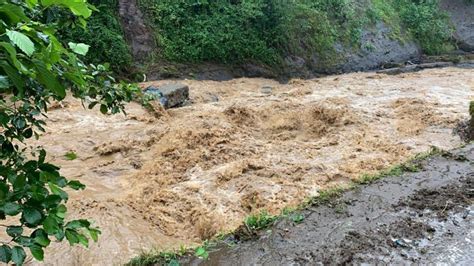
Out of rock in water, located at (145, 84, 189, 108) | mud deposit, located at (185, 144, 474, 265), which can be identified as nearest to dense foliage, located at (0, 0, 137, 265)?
mud deposit, located at (185, 144, 474, 265)

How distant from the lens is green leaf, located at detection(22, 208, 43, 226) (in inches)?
41.5

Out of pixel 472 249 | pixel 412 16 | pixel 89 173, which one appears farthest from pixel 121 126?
pixel 412 16

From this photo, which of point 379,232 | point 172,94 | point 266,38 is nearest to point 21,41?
point 379,232

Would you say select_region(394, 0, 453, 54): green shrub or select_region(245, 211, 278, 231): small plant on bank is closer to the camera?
select_region(245, 211, 278, 231): small plant on bank

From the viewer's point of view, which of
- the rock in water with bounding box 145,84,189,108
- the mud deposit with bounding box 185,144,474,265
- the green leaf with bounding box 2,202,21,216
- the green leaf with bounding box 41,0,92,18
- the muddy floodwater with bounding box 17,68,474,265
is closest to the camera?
the green leaf with bounding box 41,0,92,18

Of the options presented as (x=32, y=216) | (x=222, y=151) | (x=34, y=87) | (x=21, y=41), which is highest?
(x=21, y=41)

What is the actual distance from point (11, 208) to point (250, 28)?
580 inches

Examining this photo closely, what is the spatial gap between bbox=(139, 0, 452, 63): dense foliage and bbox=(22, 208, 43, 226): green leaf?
43.3 ft

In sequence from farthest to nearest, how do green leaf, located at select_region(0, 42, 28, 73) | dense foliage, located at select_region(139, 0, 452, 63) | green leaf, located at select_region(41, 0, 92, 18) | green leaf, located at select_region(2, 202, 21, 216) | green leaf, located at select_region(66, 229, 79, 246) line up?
dense foliage, located at select_region(139, 0, 452, 63)
green leaf, located at select_region(66, 229, 79, 246)
green leaf, located at select_region(2, 202, 21, 216)
green leaf, located at select_region(41, 0, 92, 18)
green leaf, located at select_region(0, 42, 28, 73)

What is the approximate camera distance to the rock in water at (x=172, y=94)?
10477 millimetres

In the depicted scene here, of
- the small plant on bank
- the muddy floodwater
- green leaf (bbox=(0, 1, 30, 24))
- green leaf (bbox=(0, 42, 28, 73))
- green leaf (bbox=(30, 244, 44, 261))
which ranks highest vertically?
green leaf (bbox=(0, 1, 30, 24))

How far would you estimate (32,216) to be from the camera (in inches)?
41.9

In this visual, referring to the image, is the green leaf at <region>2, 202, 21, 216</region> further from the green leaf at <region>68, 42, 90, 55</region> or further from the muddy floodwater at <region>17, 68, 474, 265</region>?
the muddy floodwater at <region>17, 68, 474, 265</region>

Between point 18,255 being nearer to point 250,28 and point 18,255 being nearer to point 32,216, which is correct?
point 32,216
